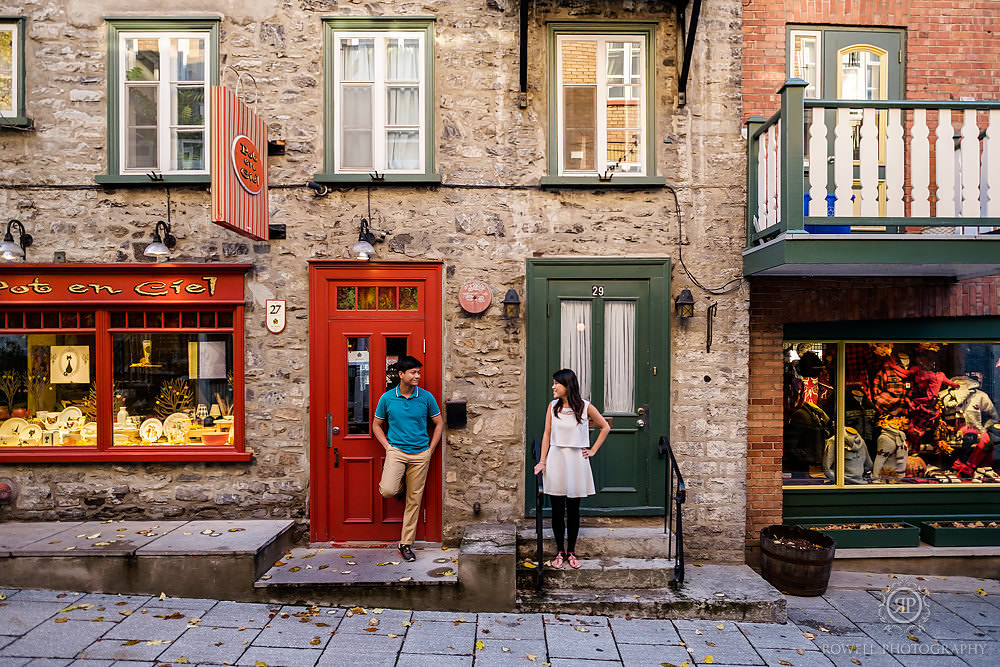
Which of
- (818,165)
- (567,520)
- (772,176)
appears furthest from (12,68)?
(818,165)

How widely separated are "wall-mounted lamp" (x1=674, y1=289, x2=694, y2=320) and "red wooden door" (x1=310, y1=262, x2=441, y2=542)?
2.53 m

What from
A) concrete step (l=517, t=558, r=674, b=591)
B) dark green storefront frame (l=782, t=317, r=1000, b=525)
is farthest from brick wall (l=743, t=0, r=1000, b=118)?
concrete step (l=517, t=558, r=674, b=591)

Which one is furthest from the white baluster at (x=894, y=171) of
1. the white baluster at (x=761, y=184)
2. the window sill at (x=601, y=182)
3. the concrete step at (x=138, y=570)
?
the concrete step at (x=138, y=570)

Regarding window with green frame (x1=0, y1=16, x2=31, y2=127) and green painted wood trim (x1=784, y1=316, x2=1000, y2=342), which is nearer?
window with green frame (x1=0, y1=16, x2=31, y2=127)

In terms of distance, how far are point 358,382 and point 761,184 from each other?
4680mm

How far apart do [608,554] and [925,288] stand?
180 inches

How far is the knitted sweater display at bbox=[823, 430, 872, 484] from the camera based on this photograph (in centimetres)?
678

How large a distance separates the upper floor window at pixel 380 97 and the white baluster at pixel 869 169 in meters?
4.08

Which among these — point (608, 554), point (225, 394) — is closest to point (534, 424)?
point (608, 554)

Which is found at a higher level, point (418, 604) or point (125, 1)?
point (125, 1)

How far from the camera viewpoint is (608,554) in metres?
5.83

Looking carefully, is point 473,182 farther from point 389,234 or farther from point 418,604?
point 418,604

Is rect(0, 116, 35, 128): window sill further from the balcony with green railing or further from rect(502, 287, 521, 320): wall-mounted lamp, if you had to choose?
the balcony with green railing

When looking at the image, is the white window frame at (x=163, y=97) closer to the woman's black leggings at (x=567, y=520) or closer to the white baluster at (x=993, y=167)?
the woman's black leggings at (x=567, y=520)
